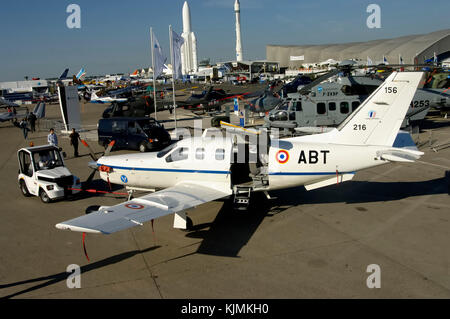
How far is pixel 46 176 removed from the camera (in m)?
11.8

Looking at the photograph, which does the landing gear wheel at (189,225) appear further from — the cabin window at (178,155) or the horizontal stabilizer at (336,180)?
the horizontal stabilizer at (336,180)

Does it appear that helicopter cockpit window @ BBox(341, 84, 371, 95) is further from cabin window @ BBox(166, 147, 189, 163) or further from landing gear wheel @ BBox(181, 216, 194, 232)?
landing gear wheel @ BBox(181, 216, 194, 232)

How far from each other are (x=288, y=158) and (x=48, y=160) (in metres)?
8.70

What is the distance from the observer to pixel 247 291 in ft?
21.5

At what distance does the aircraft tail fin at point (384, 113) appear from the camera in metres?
9.99

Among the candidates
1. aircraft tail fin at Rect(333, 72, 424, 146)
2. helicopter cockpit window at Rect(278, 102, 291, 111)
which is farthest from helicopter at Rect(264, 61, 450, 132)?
aircraft tail fin at Rect(333, 72, 424, 146)

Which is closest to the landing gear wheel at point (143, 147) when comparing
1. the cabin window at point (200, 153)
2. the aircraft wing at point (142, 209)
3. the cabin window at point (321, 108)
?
the aircraft wing at point (142, 209)

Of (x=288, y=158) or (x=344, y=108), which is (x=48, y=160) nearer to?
(x=288, y=158)

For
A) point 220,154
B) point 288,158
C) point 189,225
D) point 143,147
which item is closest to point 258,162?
point 288,158

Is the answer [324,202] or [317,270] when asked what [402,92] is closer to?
[324,202]

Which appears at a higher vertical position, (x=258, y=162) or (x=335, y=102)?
(x=335, y=102)

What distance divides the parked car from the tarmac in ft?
24.7

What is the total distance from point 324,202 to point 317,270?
4.48 m
